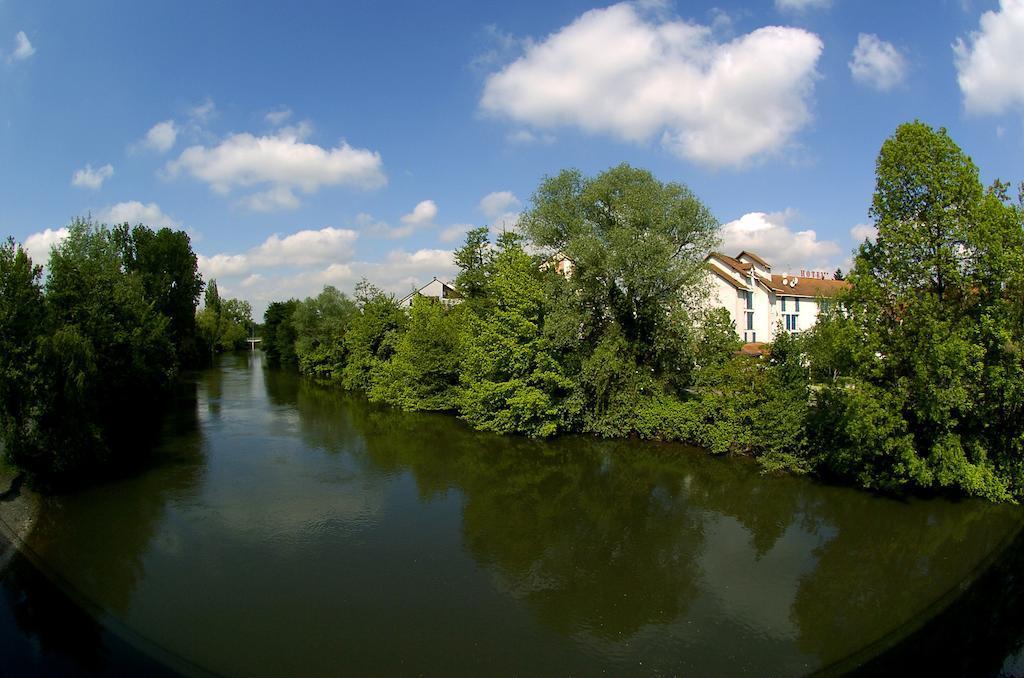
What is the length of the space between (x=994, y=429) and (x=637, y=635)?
43.7 ft

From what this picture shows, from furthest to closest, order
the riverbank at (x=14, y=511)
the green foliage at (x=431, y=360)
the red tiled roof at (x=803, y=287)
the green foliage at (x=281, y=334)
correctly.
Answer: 1. the green foliage at (x=281, y=334)
2. the red tiled roof at (x=803, y=287)
3. the green foliage at (x=431, y=360)
4. the riverbank at (x=14, y=511)

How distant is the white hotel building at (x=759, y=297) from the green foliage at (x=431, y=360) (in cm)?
2080

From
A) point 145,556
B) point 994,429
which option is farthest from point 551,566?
point 994,429

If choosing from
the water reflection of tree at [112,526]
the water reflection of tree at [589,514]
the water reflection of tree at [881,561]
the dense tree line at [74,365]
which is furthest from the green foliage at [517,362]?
the dense tree line at [74,365]

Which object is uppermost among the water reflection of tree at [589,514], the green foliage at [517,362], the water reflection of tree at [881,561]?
the green foliage at [517,362]

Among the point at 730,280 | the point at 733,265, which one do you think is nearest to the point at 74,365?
the point at 730,280

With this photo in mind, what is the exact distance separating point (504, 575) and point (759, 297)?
38942 millimetres

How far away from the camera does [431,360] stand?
3447 centimetres

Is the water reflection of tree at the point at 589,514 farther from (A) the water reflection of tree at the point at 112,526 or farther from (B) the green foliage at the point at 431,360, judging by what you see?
(A) the water reflection of tree at the point at 112,526

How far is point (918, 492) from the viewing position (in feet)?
57.2

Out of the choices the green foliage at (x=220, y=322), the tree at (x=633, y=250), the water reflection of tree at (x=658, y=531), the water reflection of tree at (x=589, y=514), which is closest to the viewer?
the water reflection of tree at (x=658, y=531)

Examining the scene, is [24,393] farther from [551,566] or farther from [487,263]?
[487,263]

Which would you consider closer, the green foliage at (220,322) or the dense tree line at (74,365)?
the dense tree line at (74,365)

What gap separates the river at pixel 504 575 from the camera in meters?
9.70
